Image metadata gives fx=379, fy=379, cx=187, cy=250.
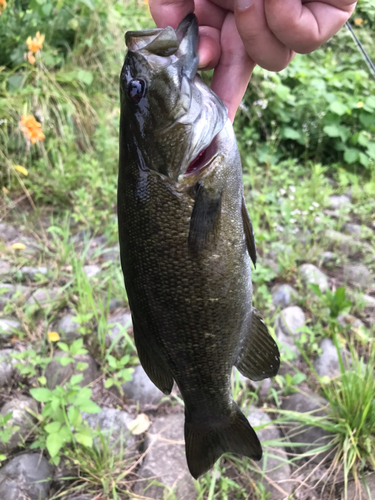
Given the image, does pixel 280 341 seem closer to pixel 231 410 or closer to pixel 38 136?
pixel 231 410

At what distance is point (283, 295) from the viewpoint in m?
2.74

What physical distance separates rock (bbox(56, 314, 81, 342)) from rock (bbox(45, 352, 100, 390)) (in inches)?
4.6

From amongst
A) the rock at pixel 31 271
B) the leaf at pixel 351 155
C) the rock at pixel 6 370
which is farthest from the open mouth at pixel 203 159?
the leaf at pixel 351 155

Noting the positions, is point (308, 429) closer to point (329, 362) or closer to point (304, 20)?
point (329, 362)

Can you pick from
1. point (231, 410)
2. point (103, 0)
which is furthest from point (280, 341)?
point (103, 0)

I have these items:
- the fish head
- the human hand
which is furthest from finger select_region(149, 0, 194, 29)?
the fish head

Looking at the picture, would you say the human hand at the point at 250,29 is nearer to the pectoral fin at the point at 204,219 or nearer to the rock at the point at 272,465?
the pectoral fin at the point at 204,219

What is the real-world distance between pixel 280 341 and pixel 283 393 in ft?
1.12

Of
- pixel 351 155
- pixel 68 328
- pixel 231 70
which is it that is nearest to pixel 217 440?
pixel 68 328

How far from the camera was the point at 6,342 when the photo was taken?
7.88 ft

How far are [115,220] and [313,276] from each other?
→ 5.54 feet

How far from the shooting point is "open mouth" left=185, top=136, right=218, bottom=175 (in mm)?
1291

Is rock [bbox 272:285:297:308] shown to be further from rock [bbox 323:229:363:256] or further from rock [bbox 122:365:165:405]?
rock [bbox 122:365:165:405]

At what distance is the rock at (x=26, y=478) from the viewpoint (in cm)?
178
